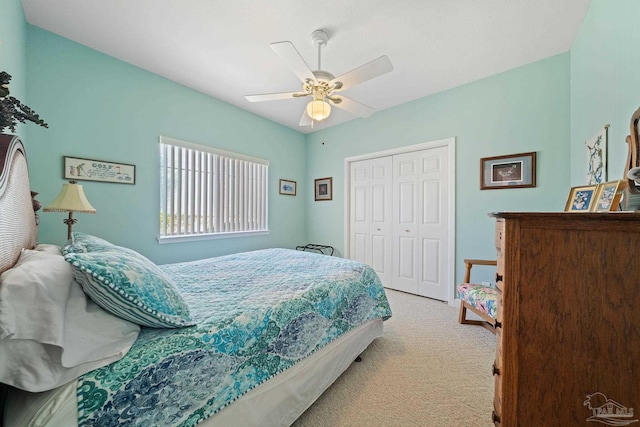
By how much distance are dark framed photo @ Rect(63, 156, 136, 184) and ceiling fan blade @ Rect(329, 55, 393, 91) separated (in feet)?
7.71

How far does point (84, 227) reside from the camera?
90.6 inches

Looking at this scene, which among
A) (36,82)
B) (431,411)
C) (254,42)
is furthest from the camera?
(254,42)

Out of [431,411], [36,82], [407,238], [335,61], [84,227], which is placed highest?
[335,61]

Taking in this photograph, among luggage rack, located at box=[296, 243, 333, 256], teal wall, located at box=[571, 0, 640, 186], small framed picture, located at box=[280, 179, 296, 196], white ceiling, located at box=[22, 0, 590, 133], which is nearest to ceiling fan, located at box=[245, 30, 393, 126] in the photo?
white ceiling, located at box=[22, 0, 590, 133]

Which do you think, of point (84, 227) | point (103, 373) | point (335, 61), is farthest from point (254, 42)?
point (103, 373)

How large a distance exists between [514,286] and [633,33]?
152 centimetres

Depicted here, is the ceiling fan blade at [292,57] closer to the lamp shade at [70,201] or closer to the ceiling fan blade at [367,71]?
the ceiling fan blade at [367,71]

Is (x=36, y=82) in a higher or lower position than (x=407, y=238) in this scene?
higher

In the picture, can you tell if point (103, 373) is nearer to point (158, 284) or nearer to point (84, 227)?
point (158, 284)

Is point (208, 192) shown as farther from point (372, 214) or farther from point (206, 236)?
point (372, 214)

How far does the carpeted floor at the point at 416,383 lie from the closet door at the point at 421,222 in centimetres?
93

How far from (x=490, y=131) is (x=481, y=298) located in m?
1.96

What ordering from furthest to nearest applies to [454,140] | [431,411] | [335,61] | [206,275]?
1. [454,140]
2. [335,61]
3. [206,275]
4. [431,411]

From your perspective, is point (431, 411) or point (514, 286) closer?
point (514, 286)
